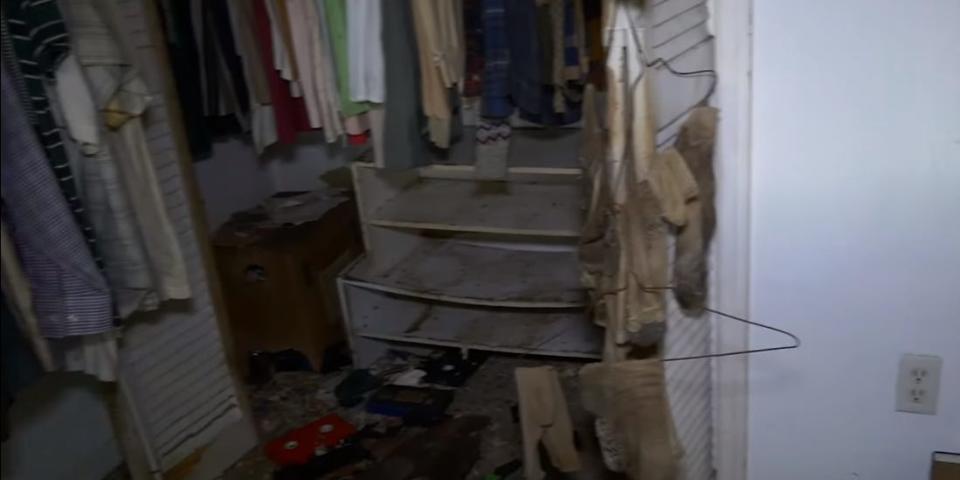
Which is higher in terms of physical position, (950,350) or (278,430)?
(950,350)

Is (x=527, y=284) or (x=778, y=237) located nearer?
(x=778, y=237)

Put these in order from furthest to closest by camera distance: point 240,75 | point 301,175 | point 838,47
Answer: point 301,175
point 240,75
point 838,47

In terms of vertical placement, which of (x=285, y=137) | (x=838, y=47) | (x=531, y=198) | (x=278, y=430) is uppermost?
(x=838, y=47)

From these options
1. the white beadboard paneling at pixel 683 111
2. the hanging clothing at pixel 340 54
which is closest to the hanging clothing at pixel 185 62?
the hanging clothing at pixel 340 54

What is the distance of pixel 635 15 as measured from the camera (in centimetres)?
121

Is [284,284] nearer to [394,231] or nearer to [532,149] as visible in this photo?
[394,231]

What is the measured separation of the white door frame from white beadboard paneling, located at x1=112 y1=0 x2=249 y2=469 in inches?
49.8

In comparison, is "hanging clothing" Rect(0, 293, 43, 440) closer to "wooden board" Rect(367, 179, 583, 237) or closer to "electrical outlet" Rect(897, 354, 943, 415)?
"wooden board" Rect(367, 179, 583, 237)

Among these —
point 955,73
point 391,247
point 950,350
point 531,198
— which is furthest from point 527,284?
point 955,73

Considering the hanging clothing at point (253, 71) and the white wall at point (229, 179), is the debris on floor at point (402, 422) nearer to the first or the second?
the white wall at point (229, 179)

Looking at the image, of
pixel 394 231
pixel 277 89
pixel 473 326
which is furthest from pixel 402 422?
pixel 277 89

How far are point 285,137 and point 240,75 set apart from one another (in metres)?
0.27

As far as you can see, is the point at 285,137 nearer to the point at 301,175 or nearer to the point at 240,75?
the point at 240,75

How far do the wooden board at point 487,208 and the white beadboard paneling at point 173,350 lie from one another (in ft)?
2.10
